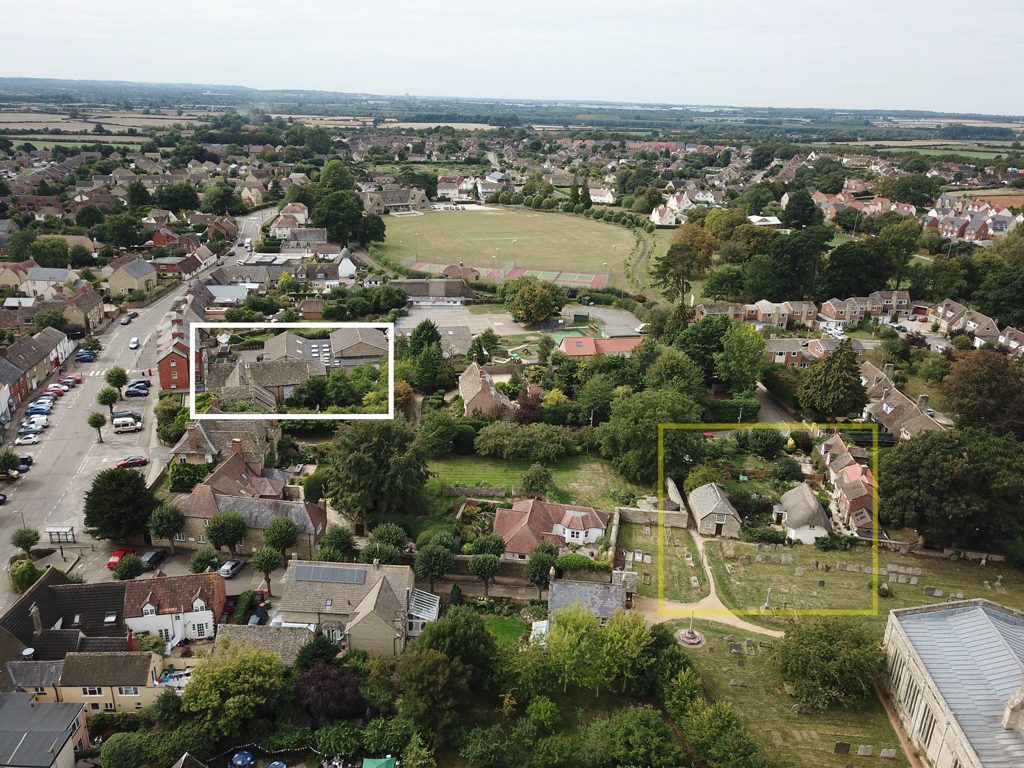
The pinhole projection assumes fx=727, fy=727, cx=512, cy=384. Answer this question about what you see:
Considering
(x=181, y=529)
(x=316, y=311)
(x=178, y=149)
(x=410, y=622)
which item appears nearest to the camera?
(x=410, y=622)

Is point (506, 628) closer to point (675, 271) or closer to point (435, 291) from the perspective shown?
point (675, 271)

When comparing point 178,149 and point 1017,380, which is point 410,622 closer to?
point 1017,380

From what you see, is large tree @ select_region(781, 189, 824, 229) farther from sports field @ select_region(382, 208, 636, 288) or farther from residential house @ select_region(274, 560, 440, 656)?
residential house @ select_region(274, 560, 440, 656)

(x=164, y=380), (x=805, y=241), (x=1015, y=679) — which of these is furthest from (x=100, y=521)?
(x=805, y=241)

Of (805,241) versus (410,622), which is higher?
(805,241)

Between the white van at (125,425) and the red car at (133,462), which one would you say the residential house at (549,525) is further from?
the white van at (125,425)

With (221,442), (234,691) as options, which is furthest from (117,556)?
(234,691)
